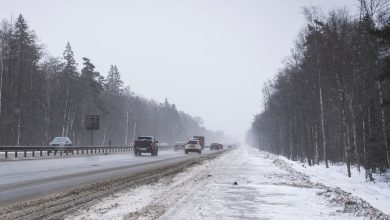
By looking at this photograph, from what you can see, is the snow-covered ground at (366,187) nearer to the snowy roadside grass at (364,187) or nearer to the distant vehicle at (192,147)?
the snowy roadside grass at (364,187)

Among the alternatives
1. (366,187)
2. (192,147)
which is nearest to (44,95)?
(192,147)

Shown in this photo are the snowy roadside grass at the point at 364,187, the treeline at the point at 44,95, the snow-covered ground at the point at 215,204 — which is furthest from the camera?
the treeline at the point at 44,95

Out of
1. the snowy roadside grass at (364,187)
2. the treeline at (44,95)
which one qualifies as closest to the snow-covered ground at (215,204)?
the snowy roadside grass at (364,187)

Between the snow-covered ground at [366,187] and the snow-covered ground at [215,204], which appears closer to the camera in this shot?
the snow-covered ground at [215,204]

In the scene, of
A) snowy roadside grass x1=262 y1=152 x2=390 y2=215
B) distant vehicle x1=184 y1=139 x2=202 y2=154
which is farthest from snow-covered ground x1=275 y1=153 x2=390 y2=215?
distant vehicle x1=184 y1=139 x2=202 y2=154

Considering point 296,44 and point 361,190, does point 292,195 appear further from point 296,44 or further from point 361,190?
point 296,44

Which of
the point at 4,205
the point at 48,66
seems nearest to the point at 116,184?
the point at 4,205

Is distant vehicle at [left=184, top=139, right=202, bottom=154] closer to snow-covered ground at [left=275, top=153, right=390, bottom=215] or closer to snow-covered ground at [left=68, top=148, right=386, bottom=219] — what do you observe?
snow-covered ground at [left=275, top=153, right=390, bottom=215]

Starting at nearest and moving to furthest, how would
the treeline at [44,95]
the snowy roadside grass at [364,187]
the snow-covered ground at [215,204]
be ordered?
1. the snow-covered ground at [215,204]
2. the snowy roadside grass at [364,187]
3. the treeline at [44,95]

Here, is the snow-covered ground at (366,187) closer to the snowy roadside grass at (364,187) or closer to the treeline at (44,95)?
the snowy roadside grass at (364,187)

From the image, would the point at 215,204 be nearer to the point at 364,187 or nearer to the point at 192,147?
the point at 364,187

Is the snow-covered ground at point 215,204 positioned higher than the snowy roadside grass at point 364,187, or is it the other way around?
the snow-covered ground at point 215,204

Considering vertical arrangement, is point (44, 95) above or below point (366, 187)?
above

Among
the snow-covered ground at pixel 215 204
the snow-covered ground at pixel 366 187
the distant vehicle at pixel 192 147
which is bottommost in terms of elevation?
the snow-covered ground at pixel 366 187
